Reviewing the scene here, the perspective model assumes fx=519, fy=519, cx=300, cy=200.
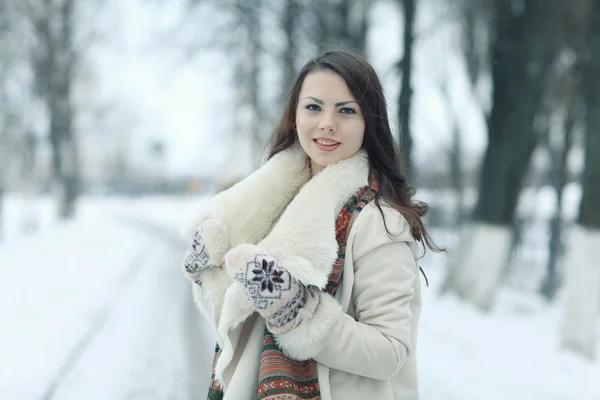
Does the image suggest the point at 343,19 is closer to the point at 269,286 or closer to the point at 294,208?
the point at 294,208

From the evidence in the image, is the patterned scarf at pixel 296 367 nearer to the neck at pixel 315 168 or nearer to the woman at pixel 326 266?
the woman at pixel 326 266

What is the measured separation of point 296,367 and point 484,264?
7.46 m

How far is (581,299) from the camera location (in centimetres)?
652

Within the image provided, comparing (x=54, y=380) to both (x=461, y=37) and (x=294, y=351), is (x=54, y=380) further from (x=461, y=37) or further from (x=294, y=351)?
(x=461, y=37)

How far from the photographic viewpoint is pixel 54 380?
4.49m

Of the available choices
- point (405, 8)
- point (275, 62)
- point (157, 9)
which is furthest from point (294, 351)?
point (275, 62)

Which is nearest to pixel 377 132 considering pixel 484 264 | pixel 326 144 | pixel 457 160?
pixel 326 144

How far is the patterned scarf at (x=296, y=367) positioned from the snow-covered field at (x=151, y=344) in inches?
115

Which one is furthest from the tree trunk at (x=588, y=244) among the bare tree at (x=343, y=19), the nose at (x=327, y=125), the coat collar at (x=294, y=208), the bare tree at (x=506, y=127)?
the nose at (x=327, y=125)

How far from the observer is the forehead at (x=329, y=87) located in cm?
175

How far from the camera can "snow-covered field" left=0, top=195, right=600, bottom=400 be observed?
4.46m

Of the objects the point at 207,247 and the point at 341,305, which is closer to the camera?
the point at 341,305

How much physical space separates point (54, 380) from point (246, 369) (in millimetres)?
3577

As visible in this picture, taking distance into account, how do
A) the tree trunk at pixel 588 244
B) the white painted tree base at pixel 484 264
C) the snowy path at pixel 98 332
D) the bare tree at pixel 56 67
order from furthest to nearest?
the bare tree at pixel 56 67
the white painted tree base at pixel 484 264
the tree trunk at pixel 588 244
the snowy path at pixel 98 332
